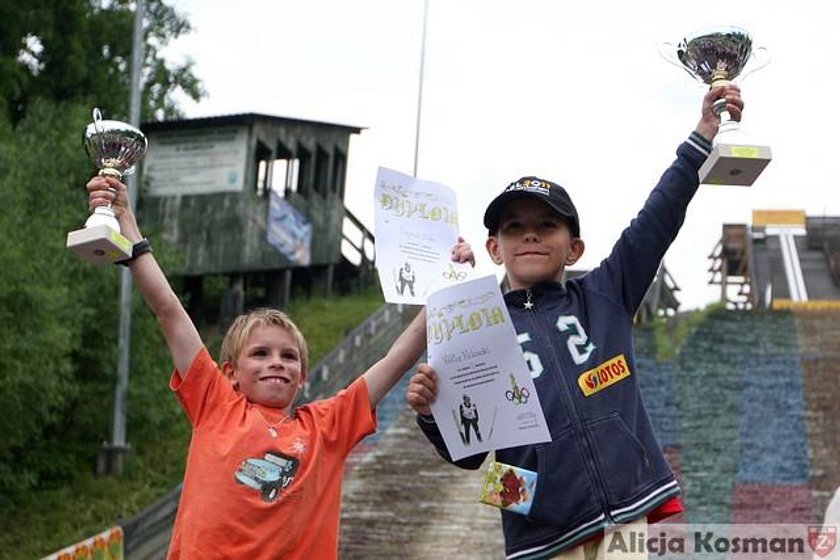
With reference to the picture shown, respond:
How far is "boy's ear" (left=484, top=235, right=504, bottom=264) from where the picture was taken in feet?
11.7

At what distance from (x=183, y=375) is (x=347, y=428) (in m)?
0.48

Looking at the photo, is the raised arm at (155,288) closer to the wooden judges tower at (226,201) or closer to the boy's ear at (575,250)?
the boy's ear at (575,250)

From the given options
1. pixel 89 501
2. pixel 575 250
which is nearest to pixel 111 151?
pixel 575 250

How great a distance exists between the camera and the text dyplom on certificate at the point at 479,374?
3.15 meters

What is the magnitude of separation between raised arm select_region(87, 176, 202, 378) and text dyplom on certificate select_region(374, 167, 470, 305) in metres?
0.57

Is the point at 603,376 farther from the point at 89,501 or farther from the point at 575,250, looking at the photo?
the point at 89,501

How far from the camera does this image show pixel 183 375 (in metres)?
3.60

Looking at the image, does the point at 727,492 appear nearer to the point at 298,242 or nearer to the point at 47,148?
the point at 47,148

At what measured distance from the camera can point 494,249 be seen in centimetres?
357

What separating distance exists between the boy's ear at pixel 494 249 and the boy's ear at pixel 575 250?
0.60 ft

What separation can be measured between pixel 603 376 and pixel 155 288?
4.07ft

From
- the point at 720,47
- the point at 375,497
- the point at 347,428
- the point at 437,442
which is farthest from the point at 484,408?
the point at 375,497

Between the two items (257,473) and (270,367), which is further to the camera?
(270,367)

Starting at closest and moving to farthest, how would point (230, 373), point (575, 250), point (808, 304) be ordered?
point (575, 250) → point (230, 373) → point (808, 304)
